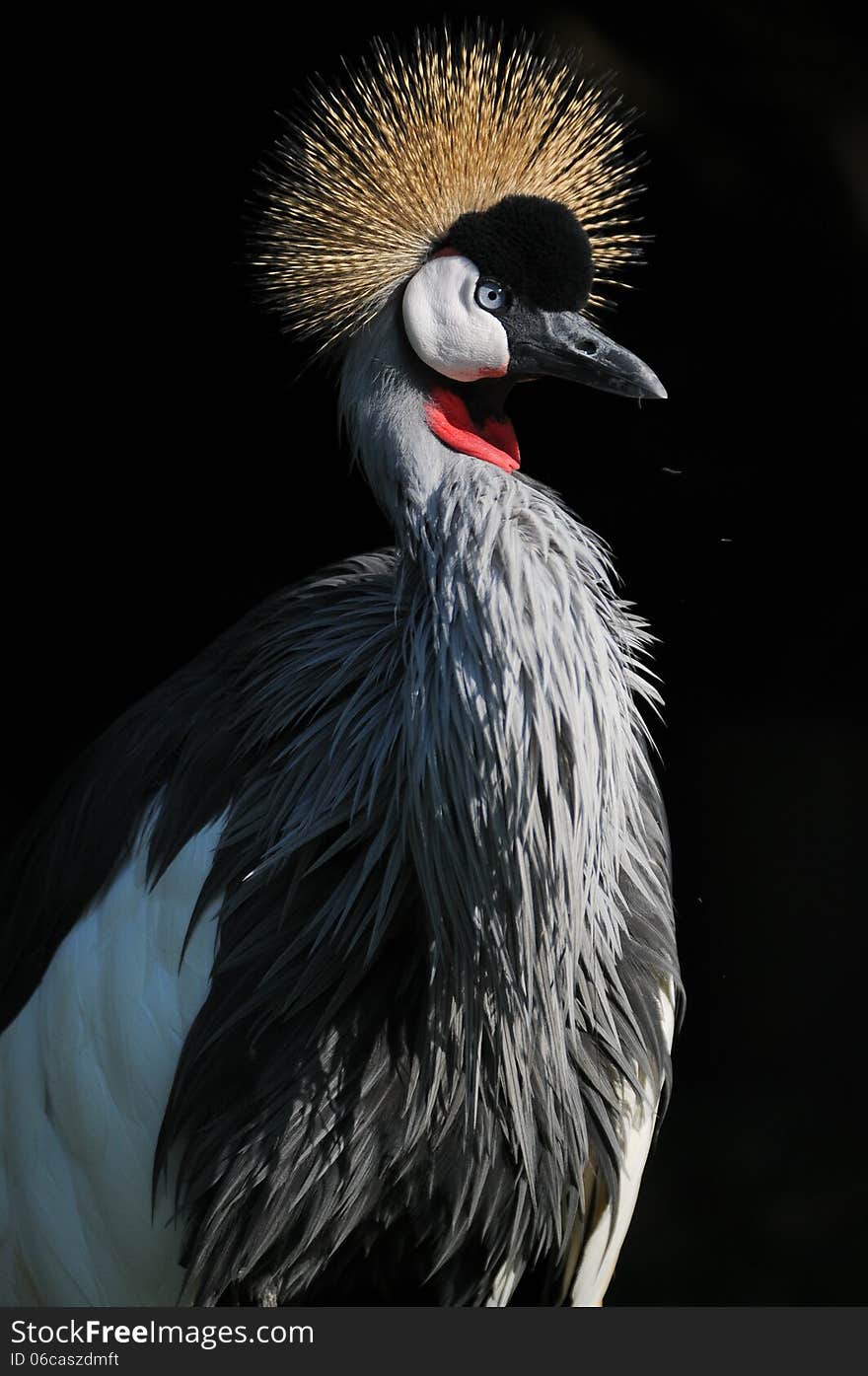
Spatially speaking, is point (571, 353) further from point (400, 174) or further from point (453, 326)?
point (400, 174)

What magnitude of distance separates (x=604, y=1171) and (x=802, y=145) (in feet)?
4.48

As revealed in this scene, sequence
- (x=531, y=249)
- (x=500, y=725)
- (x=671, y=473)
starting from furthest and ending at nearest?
(x=671, y=473) → (x=531, y=249) → (x=500, y=725)

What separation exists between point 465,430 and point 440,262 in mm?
145

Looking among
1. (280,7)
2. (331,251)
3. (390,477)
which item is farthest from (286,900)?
(280,7)

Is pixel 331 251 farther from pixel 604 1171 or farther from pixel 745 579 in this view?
pixel 745 579

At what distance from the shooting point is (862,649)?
221 cm

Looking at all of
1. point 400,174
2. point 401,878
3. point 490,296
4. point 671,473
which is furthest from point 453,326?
point 671,473

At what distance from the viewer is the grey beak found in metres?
1.29

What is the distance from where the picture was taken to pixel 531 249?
129 centimetres

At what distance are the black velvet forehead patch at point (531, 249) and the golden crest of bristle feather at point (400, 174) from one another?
4 cm

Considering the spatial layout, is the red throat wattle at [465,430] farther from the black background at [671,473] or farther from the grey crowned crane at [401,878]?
the black background at [671,473]

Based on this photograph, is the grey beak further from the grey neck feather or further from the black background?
the black background

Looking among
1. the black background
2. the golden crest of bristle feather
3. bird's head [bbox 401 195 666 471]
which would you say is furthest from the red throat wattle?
the black background

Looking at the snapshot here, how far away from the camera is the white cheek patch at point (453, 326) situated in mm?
1276
